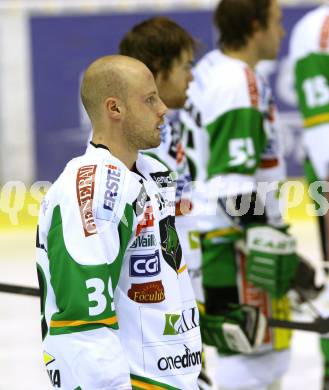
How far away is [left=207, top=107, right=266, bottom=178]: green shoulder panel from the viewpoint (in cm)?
379

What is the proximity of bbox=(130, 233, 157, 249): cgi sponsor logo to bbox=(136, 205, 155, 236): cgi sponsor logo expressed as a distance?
0.01 m

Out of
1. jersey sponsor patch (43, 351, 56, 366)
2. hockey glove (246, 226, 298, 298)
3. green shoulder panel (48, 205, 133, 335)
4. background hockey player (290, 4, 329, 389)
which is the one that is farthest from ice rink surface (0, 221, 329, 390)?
green shoulder panel (48, 205, 133, 335)

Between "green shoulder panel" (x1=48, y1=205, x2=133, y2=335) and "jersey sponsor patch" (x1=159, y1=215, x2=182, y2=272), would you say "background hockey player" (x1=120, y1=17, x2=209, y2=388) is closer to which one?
"jersey sponsor patch" (x1=159, y1=215, x2=182, y2=272)

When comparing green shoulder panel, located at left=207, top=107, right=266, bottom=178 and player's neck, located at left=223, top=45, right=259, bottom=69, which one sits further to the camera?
player's neck, located at left=223, top=45, right=259, bottom=69

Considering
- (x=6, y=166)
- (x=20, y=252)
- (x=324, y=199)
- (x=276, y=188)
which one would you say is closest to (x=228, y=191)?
(x=276, y=188)

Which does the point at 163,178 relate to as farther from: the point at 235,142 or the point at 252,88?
the point at 252,88

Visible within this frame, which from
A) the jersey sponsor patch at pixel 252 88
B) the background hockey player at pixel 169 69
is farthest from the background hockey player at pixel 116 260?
the jersey sponsor patch at pixel 252 88

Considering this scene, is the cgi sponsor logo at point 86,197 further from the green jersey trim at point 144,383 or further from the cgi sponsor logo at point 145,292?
the green jersey trim at point 144,383

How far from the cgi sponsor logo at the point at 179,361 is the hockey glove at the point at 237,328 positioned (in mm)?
946

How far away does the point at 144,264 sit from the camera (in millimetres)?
2244

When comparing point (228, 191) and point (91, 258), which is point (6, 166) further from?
point (91, 258)

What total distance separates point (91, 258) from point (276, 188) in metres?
1.96

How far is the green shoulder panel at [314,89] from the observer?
4094 mm

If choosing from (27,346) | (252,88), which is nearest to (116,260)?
(252,88)
